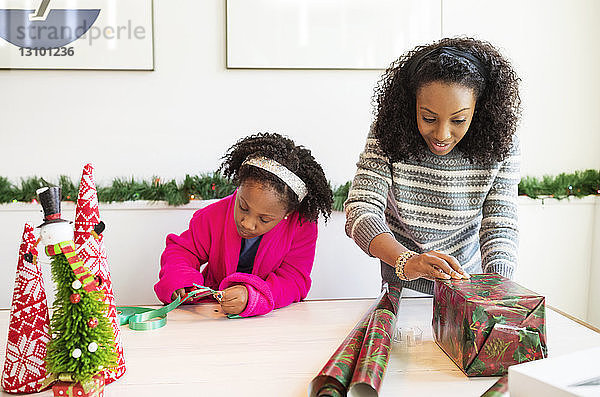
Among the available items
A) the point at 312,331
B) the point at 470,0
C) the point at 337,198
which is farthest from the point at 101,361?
the point at 470,0

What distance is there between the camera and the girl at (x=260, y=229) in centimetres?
133

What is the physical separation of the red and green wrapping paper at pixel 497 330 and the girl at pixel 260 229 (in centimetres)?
48

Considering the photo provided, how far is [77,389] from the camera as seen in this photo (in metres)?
0.72

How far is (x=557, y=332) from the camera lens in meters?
1.04

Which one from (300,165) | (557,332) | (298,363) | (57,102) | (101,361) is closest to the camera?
(101,361)

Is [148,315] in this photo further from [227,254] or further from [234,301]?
[227,254]

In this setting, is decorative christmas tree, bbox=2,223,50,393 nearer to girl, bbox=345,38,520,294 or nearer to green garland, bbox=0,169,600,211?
girl, bbox=345,38,520,294

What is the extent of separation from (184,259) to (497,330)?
2.70 feet

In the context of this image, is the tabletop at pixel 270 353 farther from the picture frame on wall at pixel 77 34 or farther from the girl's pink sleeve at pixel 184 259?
the picture frame on wall at pixel 77 34

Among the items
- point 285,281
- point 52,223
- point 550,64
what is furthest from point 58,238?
point 550,64

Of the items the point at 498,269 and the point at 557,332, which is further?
the point at 498,269

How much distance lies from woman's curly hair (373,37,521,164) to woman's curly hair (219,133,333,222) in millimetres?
229

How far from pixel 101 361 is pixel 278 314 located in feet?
1.66

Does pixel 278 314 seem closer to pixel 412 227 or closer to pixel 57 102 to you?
pixel 412 227
